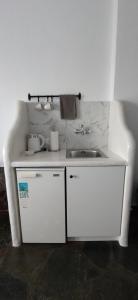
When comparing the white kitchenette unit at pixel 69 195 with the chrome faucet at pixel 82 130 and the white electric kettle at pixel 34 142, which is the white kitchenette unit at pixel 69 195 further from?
the chrome faucet at pixel 82 130

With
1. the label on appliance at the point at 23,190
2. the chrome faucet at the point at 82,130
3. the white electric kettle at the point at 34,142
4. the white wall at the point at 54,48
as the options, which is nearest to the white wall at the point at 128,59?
the white wall at the point at 54,48

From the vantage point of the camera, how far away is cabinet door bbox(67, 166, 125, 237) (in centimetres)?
146

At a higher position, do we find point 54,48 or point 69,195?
point 54,48

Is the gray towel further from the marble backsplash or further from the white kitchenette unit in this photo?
the white kitchenette unit

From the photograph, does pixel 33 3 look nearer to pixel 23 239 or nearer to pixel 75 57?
pixel 75 57

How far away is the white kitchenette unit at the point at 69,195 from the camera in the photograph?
56.9 inches

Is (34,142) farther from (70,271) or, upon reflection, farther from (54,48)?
(70,271)

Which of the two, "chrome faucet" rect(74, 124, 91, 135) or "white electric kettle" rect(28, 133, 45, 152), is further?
"chrome faucet" rect(74, 124, 91, 135)

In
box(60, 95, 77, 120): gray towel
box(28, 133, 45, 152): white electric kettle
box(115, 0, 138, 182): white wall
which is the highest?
box(115, 0, 138, 182): white wall

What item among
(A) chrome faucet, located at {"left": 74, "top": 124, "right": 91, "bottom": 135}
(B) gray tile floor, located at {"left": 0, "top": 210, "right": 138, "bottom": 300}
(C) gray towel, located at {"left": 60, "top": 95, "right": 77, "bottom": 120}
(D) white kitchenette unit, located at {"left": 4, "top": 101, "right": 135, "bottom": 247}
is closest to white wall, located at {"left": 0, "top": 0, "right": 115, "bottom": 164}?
(C) gray towel, located at {"left": 60, "top": 95, "right": 77, "bottom": 120}

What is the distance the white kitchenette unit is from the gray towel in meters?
0.55

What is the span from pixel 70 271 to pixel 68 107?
1.56 metres

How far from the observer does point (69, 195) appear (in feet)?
4.94

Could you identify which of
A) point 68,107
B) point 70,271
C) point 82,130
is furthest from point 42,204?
point 68,107
